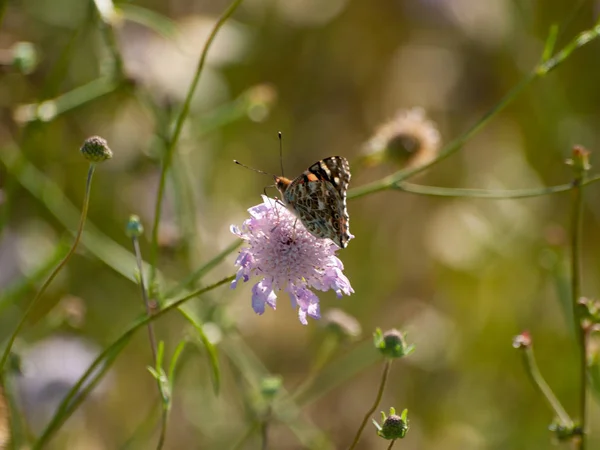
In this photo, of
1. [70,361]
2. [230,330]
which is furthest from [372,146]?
[70,361]

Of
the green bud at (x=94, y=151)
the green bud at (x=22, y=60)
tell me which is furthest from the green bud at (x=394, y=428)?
the green bud at (x=22, y=60)

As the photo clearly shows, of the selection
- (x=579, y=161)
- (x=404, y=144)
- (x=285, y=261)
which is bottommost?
(x=285, y=261)

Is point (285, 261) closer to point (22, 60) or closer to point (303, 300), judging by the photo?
point (303, 300)

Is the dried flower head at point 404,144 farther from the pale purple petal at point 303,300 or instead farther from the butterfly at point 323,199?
the pale purple petal at point 303,300

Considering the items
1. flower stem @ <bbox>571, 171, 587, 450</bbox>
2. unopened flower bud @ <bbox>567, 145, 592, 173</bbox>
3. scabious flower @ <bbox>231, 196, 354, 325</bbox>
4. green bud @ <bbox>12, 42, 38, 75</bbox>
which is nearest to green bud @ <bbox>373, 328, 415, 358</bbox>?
scabious flower @ <bbox>231, 196, 354, 325</bbox>

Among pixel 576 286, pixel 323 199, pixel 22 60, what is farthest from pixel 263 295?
pixel 22 60

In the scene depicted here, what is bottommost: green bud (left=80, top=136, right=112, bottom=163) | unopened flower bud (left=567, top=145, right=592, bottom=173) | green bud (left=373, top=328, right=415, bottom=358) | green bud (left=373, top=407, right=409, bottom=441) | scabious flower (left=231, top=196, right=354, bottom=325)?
green bud (left=373, top=407, right=409, bottom=441)

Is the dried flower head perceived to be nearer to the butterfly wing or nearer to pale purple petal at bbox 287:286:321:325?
the butterfly wing
